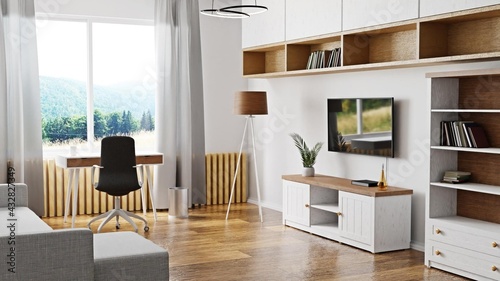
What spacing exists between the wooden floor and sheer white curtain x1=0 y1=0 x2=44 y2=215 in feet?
2.19

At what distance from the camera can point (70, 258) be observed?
357cm

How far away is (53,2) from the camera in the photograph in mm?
7676

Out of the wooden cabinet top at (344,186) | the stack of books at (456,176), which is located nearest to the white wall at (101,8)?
the wooden cabinet top at (344,186)

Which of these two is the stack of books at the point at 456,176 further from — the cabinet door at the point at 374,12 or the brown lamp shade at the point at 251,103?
the brown lamp shade at the point at 251,103

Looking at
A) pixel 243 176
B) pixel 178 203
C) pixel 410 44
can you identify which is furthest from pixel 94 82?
pixel 410 44

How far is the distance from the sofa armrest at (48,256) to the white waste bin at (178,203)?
4.09 metres

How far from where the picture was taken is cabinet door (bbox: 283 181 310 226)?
22.4 feet

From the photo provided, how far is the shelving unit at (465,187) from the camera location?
4977 millimetres

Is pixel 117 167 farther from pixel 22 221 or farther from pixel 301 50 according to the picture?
pixel 301 50

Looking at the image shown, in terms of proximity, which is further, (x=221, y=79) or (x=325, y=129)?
(x=221, y=79)

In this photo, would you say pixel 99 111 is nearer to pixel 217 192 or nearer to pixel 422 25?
pixel 217 192

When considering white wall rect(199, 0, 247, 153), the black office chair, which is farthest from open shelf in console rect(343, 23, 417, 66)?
white wall rect(199, 0, 247, 153)

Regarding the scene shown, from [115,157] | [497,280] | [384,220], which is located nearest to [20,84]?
[115,157]

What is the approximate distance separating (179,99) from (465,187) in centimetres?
416
